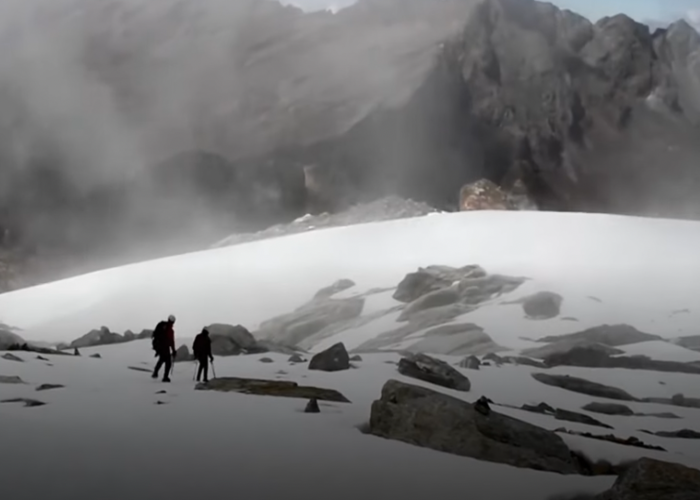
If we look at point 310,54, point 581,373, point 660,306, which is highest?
point 310,54

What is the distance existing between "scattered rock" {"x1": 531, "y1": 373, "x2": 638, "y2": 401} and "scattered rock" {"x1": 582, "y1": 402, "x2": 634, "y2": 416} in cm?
27

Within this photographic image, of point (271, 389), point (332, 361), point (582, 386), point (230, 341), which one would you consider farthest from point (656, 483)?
point (230, 341)

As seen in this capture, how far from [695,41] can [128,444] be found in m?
20.0

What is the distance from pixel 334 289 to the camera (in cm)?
1116

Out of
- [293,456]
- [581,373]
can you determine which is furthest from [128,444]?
[581,373]

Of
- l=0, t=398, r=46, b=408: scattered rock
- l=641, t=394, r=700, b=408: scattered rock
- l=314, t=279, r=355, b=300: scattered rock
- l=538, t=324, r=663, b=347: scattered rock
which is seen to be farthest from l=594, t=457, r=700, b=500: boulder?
l=314, t=279, r=355, b=300: scattered rock

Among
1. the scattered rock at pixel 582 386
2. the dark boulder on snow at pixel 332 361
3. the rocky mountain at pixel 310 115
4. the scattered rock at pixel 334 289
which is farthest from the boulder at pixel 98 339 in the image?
the rocky mountain at pixel 310 115

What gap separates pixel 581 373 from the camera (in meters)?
7.15

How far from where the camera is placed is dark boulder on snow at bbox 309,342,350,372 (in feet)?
22.5

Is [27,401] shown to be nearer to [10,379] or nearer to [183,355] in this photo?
[10,379]

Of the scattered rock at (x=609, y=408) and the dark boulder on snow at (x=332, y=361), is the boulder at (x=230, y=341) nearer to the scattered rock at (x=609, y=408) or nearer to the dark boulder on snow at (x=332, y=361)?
the dark boulder on snow at (x=332, y=361)

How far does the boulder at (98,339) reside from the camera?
9810 millimetres

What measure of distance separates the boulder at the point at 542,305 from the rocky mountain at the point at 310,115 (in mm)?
11390

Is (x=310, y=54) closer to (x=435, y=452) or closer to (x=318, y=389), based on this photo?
(x=318, y=389)
